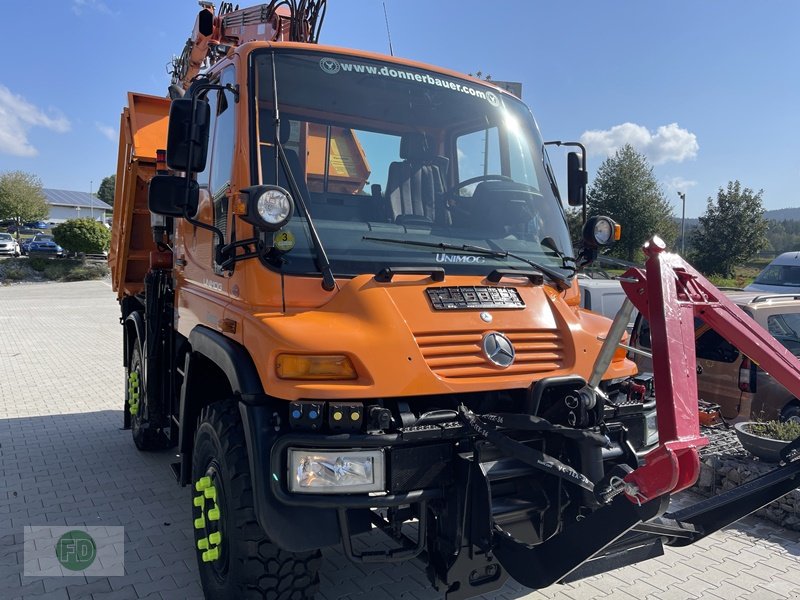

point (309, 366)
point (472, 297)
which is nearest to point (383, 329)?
point (309, 366)

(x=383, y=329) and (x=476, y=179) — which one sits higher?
(x=476, y=179)

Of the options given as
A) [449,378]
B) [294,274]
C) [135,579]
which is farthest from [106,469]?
[449,378]

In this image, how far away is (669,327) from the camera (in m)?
2.39

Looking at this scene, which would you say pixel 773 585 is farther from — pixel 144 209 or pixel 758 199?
pixel 758 199

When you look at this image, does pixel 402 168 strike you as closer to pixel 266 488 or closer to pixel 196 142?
pixel 196 142

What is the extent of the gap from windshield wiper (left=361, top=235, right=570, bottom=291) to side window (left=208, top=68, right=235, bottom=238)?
830 millimetres

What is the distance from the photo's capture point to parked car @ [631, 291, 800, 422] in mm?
6477

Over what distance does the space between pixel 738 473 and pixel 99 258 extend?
3266cm

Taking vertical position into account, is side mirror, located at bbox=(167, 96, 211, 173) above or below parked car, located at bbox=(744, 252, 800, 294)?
above

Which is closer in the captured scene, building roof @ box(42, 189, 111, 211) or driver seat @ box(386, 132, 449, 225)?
driver seat @ box(386, 132, 449, 225)

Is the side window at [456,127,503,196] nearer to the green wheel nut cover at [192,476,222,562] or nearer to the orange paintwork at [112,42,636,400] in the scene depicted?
the orange paintwork at [112,42,636,400]

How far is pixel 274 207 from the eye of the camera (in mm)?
2756

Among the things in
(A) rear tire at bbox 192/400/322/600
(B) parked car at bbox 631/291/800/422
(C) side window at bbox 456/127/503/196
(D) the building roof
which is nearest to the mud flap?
(A) rear tire at bbox 192/400/322/600

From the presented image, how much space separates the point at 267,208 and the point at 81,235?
29.7 metres
